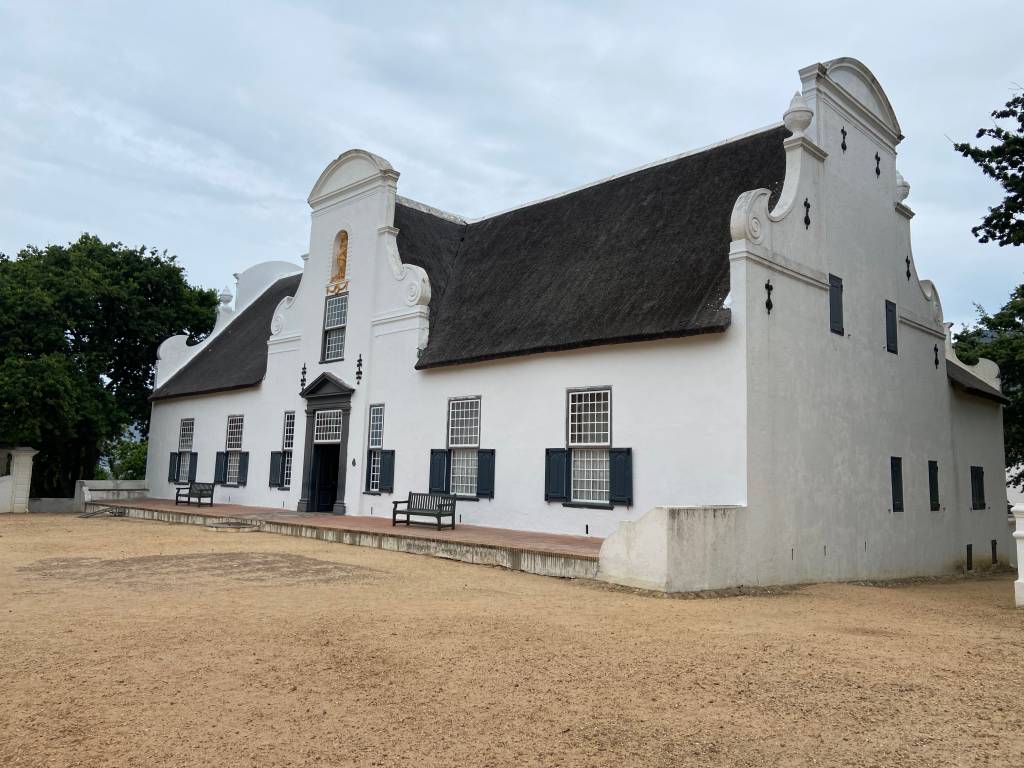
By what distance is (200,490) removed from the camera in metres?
22.4

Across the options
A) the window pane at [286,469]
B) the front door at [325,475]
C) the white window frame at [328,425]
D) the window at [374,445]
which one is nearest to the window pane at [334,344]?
the white window frame at [328,425]

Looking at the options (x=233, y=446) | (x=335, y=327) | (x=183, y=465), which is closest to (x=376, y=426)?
(x=335, y=327)

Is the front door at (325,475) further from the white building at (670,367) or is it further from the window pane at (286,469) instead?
the window pane at (286,469)

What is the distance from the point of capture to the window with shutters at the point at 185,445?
26.6m

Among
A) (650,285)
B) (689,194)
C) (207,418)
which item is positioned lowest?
(207,418)

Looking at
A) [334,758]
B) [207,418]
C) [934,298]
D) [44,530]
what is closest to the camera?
[334,758]

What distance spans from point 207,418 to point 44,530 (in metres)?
8.50

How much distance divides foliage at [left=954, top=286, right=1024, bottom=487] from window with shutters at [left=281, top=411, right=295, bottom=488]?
19.4m

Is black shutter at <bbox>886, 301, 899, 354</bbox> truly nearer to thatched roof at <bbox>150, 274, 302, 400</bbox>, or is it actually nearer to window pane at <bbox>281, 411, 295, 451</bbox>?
window pane at <bbox>281, 411, 295, 451</bbox>

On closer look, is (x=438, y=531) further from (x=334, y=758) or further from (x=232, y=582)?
(x=334, y=758)

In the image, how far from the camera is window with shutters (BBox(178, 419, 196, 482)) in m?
26.6

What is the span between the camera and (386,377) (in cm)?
1948

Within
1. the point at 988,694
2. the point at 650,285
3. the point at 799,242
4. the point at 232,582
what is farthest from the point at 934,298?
the point at 232,582

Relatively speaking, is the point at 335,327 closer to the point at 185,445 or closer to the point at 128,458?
the point at 185,445
